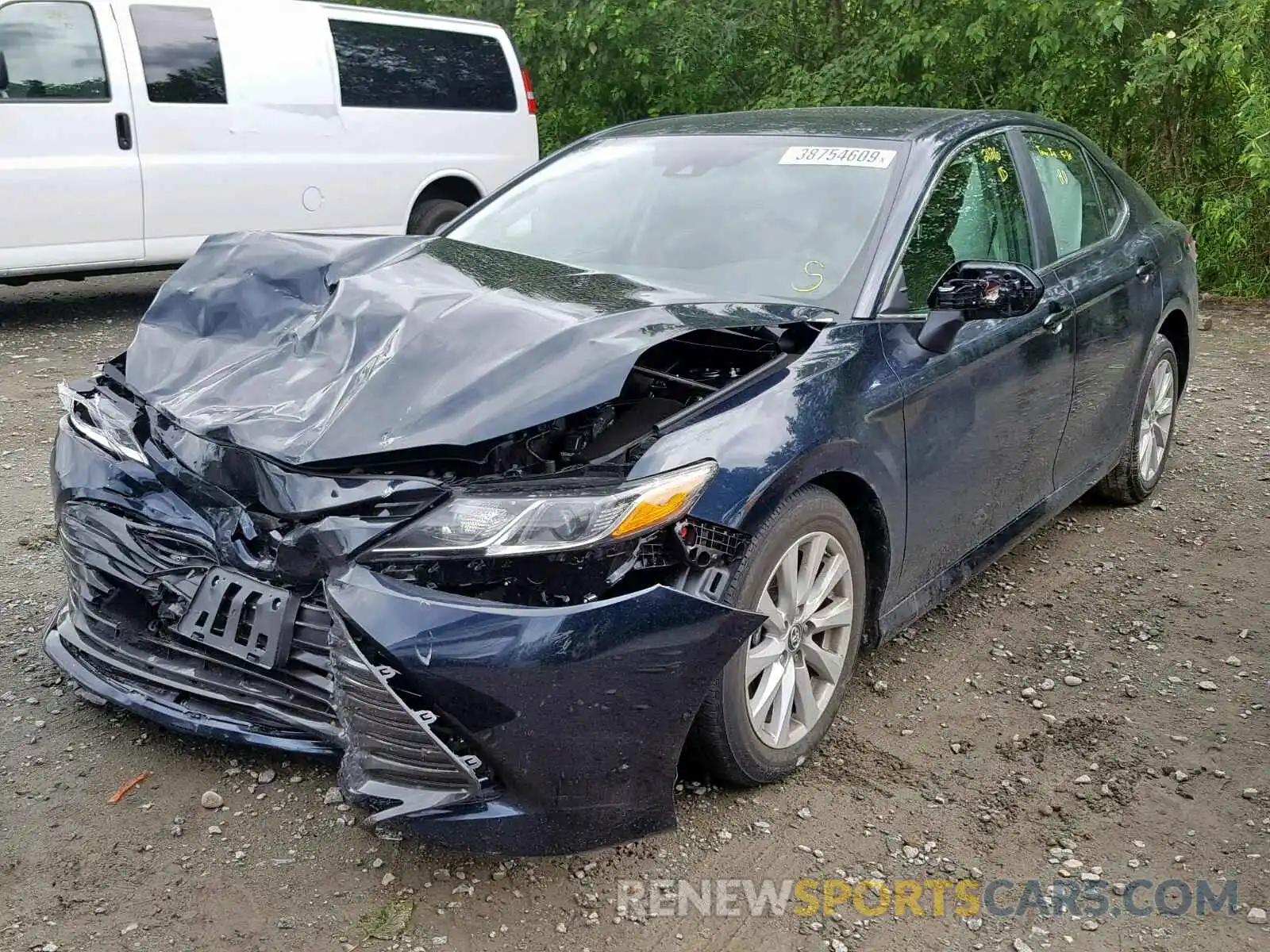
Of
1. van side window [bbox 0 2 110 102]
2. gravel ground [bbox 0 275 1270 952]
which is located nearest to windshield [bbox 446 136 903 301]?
gravel ground [bbox 0 275 1270 952]

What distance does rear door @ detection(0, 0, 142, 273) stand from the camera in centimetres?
719

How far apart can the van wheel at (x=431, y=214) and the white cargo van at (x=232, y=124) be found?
17 mm

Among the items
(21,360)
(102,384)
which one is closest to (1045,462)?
(102,384)

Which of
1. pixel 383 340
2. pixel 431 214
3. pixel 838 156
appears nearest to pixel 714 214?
pixel 838 156

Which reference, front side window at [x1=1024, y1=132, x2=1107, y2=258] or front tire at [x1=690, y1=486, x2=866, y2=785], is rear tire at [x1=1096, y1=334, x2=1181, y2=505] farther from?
front tire at [x1=690, y1=486, x2=866, y2=785]

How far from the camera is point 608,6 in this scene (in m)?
11.4

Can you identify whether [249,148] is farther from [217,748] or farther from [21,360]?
[217,748]

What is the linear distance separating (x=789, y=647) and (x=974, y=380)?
1.07m

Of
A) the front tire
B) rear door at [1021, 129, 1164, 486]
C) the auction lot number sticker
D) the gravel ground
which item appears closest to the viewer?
the gravel ground

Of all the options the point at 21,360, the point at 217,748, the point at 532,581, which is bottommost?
the point at 21,360

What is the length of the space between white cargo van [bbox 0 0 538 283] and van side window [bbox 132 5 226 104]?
0.03 feet

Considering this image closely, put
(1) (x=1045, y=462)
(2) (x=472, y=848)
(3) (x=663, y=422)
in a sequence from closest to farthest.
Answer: (2) (x=472, y=848) → (3) (x=663, y=422) → (1) (x=1045, y=462)

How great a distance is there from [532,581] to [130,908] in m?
1.07

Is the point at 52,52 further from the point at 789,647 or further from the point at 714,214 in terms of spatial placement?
the point at 789,647
